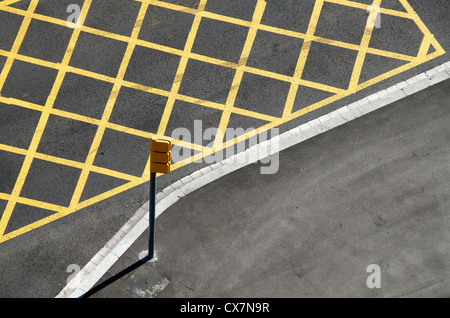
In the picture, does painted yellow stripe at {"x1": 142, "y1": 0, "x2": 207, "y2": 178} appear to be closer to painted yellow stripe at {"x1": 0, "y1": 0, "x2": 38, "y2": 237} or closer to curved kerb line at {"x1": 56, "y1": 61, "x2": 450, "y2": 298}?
curved kerb line at {"x1": 56, "y1": 61, "x2": 450, "y2": 298}

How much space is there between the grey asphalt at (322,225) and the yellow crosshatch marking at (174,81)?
951 millimetres

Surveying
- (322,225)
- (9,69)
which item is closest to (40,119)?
(9,69)

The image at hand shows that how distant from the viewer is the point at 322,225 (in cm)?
1386

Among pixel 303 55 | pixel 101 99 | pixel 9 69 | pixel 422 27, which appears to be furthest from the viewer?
pixel 422 27

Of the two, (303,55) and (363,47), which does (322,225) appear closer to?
(303,55)

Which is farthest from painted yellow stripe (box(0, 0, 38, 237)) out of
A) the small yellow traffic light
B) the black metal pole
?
the small yellow traffic light

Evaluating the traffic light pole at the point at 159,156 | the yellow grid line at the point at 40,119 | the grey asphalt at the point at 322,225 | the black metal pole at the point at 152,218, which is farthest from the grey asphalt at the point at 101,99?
the traffic light pole at the point at 159,156

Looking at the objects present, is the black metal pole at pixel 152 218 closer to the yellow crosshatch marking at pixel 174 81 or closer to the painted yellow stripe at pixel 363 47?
the yellow crosshatch marking at pixel 174 81

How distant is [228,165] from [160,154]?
3.24 metres

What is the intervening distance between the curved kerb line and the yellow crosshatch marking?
13.3 inches
